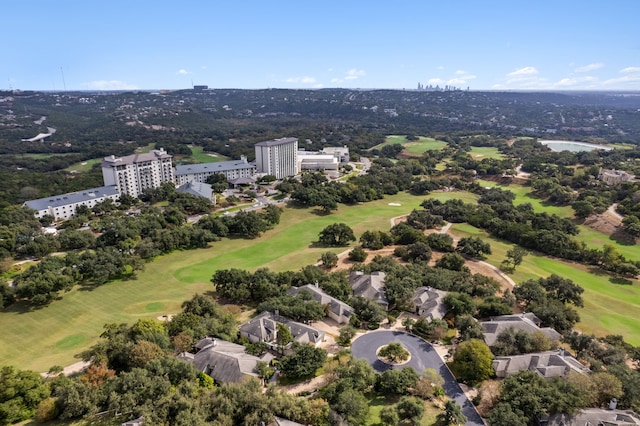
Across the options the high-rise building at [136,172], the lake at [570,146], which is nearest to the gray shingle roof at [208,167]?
the high-rise building at [136,172]

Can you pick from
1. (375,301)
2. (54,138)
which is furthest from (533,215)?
(54,138)

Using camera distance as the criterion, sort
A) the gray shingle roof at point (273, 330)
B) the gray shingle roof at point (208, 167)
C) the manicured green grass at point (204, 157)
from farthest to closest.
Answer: the manicured green grass at point (204, 157), the gray shingle roof at point (208, 167), the gray shingle roof at point (273, 330)

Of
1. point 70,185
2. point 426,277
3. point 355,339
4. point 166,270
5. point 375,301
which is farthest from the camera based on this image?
point 70,185

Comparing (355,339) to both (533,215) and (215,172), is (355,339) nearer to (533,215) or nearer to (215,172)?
(533,215)

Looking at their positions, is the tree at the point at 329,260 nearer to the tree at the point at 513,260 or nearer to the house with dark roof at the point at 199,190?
the tree at the point at 513,260

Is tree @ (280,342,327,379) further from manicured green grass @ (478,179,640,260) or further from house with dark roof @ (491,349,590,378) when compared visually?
manicured green grass @ (478,179,640,260)

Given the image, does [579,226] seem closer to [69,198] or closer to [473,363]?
[473,363]

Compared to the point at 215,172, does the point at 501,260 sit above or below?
below
